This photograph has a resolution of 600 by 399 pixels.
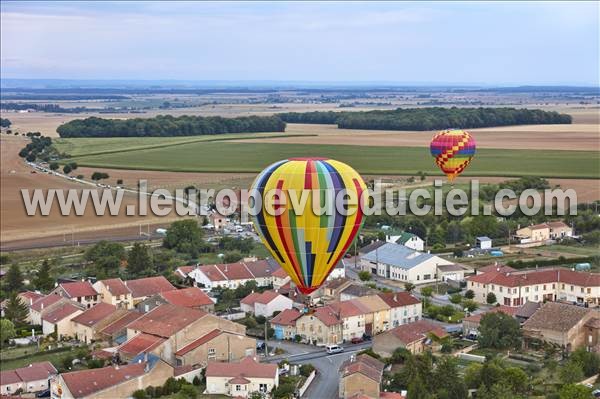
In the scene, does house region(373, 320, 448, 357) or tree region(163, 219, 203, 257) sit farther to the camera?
tree region(163, 219, 203, 257)

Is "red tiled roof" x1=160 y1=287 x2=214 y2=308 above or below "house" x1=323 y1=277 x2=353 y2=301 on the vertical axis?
above

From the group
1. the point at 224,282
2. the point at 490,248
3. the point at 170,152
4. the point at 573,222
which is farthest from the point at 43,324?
the point at 170,152

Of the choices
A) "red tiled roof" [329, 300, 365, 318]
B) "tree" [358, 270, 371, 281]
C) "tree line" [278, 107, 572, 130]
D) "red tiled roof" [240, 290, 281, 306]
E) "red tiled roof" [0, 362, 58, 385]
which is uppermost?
"tree line" [278, 107, 572, 130]

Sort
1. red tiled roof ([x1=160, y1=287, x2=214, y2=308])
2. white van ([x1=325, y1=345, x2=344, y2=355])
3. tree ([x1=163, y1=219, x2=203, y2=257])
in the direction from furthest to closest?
tree ([x1=163, y1=219, x2=203, y2=257]) → red tiled roof ([x1=160, y1=287, x2=214, y2=308]) → white van ([x1=325, y1=345, x2=344, y2=355])

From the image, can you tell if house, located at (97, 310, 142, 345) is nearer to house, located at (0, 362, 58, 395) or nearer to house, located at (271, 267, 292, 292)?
house, located at (0, 362, 58, 395)

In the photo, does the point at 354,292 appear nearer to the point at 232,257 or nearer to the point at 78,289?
the point at 232,257

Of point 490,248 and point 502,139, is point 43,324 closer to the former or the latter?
point 490,248

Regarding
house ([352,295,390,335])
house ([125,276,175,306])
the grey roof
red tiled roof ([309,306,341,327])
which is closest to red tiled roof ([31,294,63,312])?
house ([125,276,175,306])

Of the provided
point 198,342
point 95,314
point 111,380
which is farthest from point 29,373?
point 95,314
